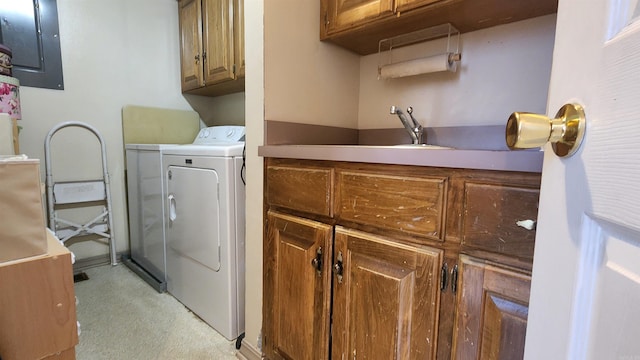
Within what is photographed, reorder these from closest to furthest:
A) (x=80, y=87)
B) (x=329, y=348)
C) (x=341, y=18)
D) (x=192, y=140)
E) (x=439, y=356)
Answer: (x=439, y=356) → (x=329, y=348) → (x=341, y=18) → (x=80, y=87) → (x=192, y=140)

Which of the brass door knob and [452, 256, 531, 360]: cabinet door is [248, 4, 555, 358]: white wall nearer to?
[452, 256, 531, 360]: cabinet door

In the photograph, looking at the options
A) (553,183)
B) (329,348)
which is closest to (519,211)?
(553,183)

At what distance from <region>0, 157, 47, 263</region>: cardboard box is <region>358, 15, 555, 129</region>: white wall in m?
1.47

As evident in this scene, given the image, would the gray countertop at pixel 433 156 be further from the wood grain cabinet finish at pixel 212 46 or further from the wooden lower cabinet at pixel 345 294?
the wood grain cabinet finish at pixel 212 46

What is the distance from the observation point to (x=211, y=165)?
62.7 inches

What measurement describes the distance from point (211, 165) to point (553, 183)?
58.5 inches

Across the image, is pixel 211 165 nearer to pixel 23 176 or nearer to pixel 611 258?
pixel 23 176

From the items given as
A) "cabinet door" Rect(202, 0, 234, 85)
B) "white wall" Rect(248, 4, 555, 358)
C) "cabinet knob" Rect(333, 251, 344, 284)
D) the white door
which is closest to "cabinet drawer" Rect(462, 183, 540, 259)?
the white door

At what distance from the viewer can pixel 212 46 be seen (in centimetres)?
231

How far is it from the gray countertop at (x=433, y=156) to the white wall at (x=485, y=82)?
2.18 feet

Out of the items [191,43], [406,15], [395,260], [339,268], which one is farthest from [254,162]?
[191,43]

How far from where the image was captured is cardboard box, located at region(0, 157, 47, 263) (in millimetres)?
866

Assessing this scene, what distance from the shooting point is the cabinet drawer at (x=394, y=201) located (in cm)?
79

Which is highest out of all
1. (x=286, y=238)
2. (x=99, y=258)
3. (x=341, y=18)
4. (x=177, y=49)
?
(x=177, y=49)
